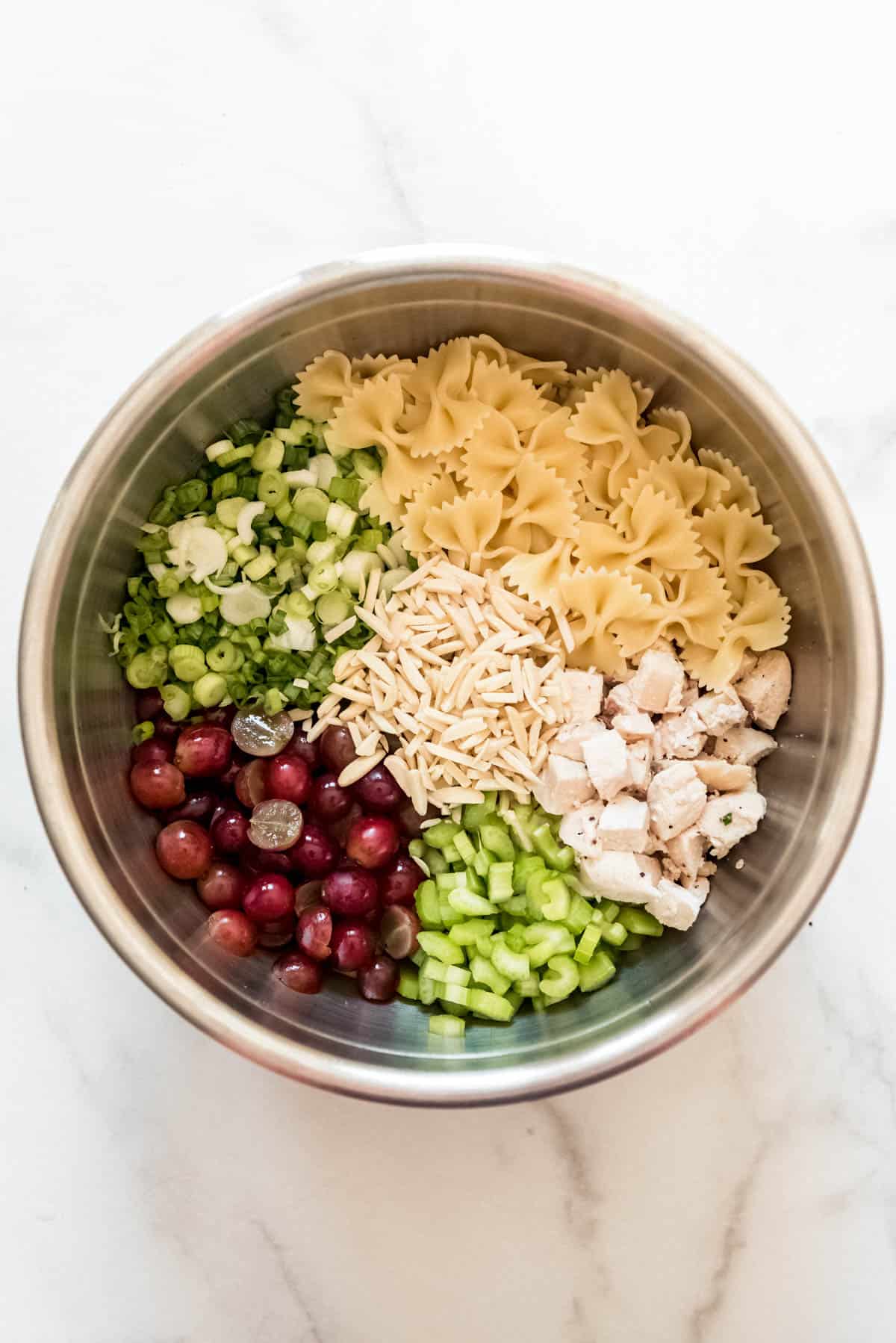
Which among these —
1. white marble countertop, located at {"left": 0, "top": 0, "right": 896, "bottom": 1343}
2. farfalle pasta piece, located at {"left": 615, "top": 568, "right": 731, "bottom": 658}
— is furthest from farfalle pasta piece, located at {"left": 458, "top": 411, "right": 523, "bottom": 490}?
white marble countertop, located at {"left": 0, "top": 0, "right": 896, "bottom": 1343}

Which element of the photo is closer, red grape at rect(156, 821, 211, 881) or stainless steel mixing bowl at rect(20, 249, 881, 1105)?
stainless steel mixing bowl at rect(20, 249, 881, 1105)

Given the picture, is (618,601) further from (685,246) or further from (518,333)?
(685,246)

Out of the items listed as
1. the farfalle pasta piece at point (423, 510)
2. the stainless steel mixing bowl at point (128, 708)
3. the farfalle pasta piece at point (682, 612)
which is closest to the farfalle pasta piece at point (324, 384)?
the stainless steel mixing bowl at point (128, 708)

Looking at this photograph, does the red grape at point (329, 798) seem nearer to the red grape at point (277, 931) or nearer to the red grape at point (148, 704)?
the red grape at point (277, 931)

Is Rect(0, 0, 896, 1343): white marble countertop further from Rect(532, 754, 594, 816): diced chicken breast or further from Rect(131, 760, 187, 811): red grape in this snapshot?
Rect(532, 754, 594, 816): diced chicken breast

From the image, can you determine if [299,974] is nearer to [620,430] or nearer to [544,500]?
[544,500]

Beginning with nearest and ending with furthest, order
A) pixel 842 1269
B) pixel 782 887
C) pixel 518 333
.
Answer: pixel 782 887, pixel 518 333, pixel 842 1269

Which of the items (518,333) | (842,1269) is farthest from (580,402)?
(842,1269)
